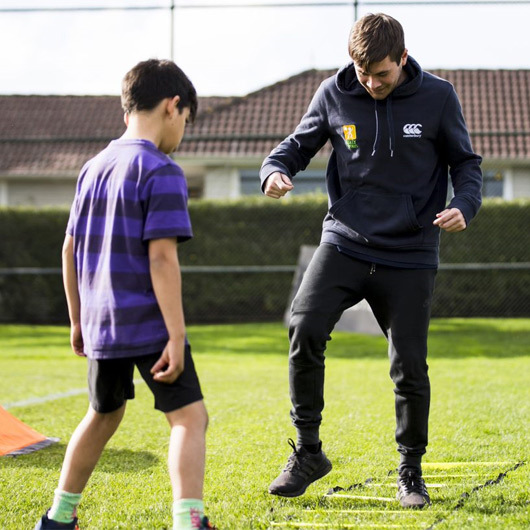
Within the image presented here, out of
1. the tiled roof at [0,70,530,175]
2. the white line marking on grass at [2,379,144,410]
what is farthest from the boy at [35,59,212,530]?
the tiled roof at [0,70,530,175]

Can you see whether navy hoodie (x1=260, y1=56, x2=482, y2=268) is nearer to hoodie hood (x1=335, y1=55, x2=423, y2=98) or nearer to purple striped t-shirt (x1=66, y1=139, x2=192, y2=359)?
hoodie hood (x1=335, y1=55, x2=423, y2=98)

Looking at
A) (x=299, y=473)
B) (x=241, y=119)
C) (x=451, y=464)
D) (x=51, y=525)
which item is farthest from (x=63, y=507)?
(x=241, y=119)

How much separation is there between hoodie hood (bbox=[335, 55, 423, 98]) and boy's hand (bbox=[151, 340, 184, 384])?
56.4 inches

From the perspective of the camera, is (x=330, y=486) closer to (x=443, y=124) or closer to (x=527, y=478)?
(x=527, y=478)

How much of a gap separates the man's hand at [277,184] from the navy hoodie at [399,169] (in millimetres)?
50

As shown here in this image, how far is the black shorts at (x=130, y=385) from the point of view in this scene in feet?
8.79

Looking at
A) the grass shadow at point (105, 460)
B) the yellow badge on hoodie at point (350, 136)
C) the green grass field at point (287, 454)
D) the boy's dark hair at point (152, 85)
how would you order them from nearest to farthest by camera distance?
the boy's dark hair at point (152, 85)
the green grass field at point (287, 454)
the yellow badge on hoodie at point (350, 136)
the grass shadow at point (105, 460)

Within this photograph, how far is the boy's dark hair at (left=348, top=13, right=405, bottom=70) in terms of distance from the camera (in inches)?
131

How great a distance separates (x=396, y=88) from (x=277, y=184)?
586 millimetres

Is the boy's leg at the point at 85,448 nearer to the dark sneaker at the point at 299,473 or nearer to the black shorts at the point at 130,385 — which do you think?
the black shorts at the point at 130,385

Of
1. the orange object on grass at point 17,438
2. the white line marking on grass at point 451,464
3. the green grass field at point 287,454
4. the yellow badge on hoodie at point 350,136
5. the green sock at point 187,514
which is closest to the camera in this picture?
the green sock at point 187,514

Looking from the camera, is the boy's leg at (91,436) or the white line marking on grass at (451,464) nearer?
the boy's leg at (91,436)

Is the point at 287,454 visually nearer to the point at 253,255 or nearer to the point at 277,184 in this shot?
the point at 277,184

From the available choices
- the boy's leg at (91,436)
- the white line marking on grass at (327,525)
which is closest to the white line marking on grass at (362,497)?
the white line marking on grass at (327,525)
